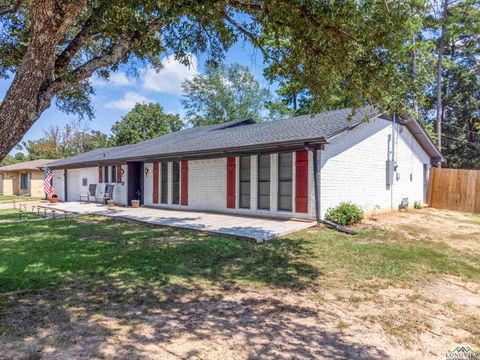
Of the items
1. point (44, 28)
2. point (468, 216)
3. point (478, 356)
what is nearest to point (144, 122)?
point (468, 216)

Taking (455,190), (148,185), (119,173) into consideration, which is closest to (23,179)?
(119,173)

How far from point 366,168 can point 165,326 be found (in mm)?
9844

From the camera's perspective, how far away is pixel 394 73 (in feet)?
19.9

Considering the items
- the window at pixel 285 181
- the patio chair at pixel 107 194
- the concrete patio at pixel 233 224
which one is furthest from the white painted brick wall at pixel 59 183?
the window at pixel 285 181

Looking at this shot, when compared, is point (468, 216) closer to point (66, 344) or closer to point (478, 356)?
point (478, 356)

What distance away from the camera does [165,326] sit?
3.32 meters

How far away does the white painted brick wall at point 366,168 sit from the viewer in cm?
986

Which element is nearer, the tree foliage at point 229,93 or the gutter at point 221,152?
the gutter at point 221,152

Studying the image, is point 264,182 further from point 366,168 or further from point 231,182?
point 366,168

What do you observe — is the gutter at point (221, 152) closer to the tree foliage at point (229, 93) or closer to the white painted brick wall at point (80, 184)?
the white painted brick wall at point (80, 184)

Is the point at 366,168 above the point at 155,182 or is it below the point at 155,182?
above

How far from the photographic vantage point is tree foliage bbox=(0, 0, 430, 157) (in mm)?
3400

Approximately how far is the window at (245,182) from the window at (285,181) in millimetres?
1338

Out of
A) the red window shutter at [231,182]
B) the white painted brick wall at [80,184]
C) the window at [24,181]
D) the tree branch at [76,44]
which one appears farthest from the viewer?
the window at [24,181]
